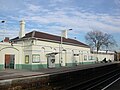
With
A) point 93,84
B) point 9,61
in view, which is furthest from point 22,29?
point 93,84

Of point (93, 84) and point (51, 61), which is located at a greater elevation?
point (51, 61)

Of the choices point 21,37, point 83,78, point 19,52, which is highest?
point 21,37

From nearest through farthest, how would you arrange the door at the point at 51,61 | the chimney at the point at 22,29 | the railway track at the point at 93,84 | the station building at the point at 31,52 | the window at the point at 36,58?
1. the railway track at the point at 93,84
2. the station building at the point at 31,52
3. the window at the point at 36,58
4. the door at the point at 51,61
5. the chimney at the point at 22,29

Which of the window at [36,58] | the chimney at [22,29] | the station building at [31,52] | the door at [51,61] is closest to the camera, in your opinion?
the station building at [31,52]

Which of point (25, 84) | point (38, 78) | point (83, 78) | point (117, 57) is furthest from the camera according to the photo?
point (117, 57)

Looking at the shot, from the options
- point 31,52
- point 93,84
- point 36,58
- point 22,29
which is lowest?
point 93,84

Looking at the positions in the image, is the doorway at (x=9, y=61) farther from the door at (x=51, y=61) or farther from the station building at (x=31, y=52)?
the door at (x=51, y=61)

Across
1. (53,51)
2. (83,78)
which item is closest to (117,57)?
(53,51)

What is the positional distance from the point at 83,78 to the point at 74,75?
2.88 m

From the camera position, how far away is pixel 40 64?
159ft

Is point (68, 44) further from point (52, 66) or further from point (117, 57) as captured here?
point (117, 57)

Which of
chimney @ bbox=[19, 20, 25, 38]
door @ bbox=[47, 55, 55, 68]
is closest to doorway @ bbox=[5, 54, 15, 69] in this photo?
chimney @ bbox=[19, 20, 25, 38]

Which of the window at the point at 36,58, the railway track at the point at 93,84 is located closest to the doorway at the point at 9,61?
the window at the point at 36,58

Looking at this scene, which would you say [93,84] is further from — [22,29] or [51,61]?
[22,29]
